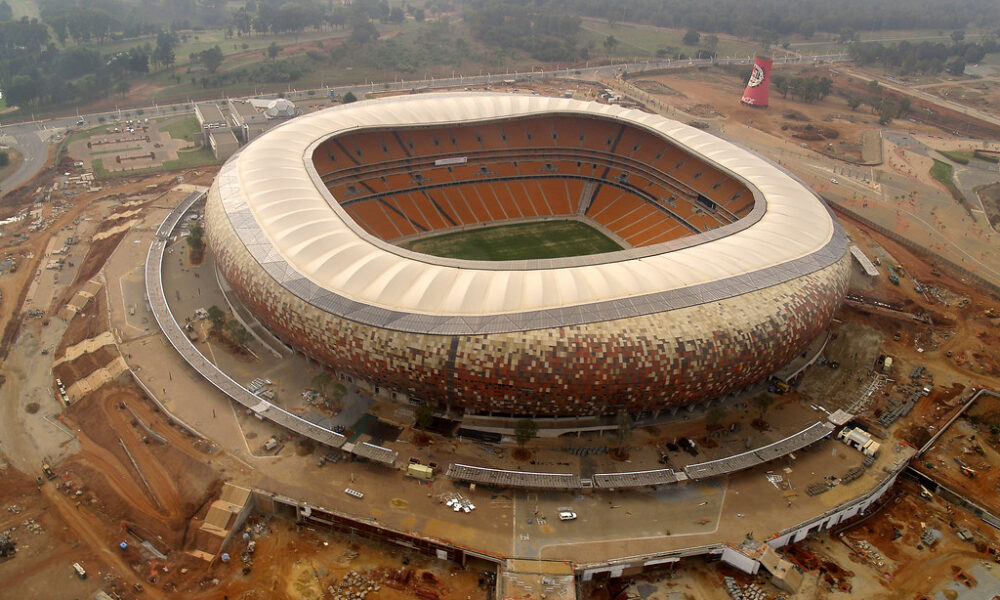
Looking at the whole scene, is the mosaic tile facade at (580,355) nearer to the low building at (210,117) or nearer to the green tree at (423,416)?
the green tree at (423,416)

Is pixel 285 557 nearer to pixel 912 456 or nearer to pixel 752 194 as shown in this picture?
pixel 912 456

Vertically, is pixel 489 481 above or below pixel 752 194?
below

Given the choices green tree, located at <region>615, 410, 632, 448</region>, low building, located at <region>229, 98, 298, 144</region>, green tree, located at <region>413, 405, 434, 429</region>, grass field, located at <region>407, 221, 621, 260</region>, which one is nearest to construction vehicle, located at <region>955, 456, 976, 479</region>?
green tree, located at <region>615, 410, 632, 448</region>

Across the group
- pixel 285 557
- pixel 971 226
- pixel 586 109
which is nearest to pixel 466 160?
pixel 586 109

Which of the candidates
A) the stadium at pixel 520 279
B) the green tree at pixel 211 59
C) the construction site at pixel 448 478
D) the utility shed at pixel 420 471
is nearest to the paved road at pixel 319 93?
the green tree at pixel 211 59

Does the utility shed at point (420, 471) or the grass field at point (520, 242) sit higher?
the grass field at point (520, 242)
